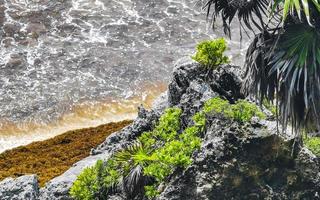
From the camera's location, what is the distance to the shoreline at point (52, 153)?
2025cm

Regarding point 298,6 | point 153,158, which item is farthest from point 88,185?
point 298,6

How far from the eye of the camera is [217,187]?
36.6 ft

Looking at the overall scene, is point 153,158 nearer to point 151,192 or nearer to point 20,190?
point 151,192

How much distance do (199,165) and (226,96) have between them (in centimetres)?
279

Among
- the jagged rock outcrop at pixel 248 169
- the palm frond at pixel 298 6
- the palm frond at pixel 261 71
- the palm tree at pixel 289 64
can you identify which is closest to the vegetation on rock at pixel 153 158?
the jagged rock outcrop at pixel 248 169

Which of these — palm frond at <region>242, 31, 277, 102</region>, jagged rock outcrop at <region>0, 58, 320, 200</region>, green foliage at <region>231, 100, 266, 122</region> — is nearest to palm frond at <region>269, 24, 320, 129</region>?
palm frond at <region>242, 31, 277, 102</region>

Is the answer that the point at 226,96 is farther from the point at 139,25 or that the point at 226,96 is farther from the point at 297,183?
the point at 139,25

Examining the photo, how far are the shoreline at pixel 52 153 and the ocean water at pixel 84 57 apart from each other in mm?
1411

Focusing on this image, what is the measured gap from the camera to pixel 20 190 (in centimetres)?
1441

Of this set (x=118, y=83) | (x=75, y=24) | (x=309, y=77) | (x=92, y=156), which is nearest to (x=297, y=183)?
(x=309, y=77)

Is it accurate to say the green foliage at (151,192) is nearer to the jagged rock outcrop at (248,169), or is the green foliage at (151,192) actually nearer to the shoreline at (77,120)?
the jagged rock outcrop at (248,169)

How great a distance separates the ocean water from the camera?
26.1 meters

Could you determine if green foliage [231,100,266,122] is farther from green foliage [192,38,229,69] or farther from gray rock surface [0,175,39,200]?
gray rock surface [0,175,39,200]

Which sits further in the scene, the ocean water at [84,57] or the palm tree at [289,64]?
the ocean water at [84,57]
